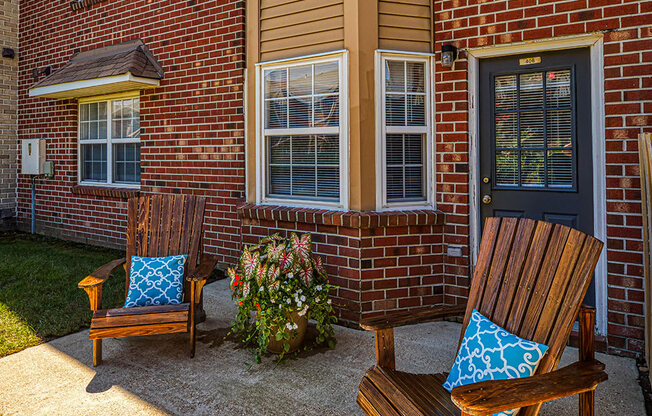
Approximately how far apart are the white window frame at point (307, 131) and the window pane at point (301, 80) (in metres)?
0.05

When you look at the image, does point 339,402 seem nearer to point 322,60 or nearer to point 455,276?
point 455,276

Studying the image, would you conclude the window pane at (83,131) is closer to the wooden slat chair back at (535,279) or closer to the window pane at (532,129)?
the window pane at (532,129)

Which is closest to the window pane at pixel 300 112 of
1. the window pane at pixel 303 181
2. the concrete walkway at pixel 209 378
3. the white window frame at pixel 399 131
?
the window pane at pixel 303 181

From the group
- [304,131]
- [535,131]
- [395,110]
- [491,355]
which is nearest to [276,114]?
[304,131]

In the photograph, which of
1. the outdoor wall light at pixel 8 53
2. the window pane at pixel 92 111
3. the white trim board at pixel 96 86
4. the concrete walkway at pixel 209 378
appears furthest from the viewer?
the outdoor wall light at pixel 8 53

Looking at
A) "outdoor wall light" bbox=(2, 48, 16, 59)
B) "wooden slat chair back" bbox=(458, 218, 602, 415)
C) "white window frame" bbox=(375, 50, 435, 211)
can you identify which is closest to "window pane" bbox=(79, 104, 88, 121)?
"outdoor wall light" bbox=(2, 48, 16, 59)

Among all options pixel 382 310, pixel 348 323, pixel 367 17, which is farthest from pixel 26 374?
pixel 367 17

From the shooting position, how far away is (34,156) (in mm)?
7367

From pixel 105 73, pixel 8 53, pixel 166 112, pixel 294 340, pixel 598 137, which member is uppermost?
pixel 8 53

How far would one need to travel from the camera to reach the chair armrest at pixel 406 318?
213cm

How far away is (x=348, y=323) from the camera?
3.75 m

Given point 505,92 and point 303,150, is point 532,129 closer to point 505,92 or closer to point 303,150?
point 505,92

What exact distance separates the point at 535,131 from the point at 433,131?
2.66ft

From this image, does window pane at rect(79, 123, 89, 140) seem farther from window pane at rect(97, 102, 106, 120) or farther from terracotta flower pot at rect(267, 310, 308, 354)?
terracotta flower pot at rect(267, 310, 308, 354)
